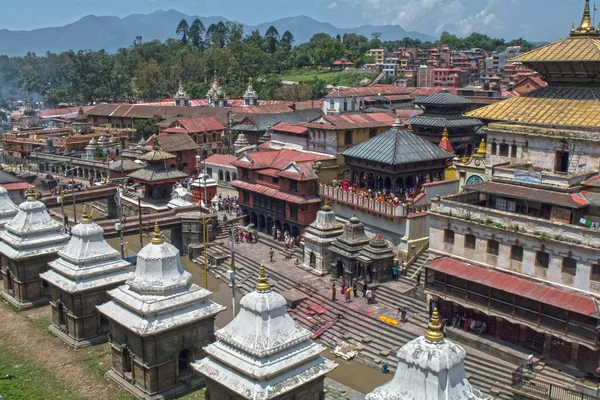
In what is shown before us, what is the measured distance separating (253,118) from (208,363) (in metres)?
53.2

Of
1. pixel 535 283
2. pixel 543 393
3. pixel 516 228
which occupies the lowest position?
pixel 543 393

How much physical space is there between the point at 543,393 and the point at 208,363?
41.9ft

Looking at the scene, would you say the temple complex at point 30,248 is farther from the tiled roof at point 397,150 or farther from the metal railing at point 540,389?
the metal railing at point 540,389

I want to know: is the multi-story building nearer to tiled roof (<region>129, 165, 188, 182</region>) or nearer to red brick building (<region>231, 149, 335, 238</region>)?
Result: red brick building (<region>231, 149, 335, 238</region>)

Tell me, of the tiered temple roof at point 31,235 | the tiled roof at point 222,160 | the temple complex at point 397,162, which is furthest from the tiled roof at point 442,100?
the tiered temple roof at point 31,235

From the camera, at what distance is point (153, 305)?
21.5 metres

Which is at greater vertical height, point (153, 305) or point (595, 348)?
point (153, 305)

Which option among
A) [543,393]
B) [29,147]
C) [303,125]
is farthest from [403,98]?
[543,393]

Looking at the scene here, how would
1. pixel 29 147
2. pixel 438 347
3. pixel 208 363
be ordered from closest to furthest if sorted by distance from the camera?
pixel 438 347, pixel 208 363, pixel 29 147

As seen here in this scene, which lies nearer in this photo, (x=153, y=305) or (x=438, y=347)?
(x=438, y=347)

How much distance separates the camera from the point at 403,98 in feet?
299

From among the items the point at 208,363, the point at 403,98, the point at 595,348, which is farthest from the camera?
the point at 403,98

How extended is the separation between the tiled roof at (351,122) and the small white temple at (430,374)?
1388 inches

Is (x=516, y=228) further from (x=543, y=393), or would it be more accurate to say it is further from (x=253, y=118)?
(x=253, y=118)
